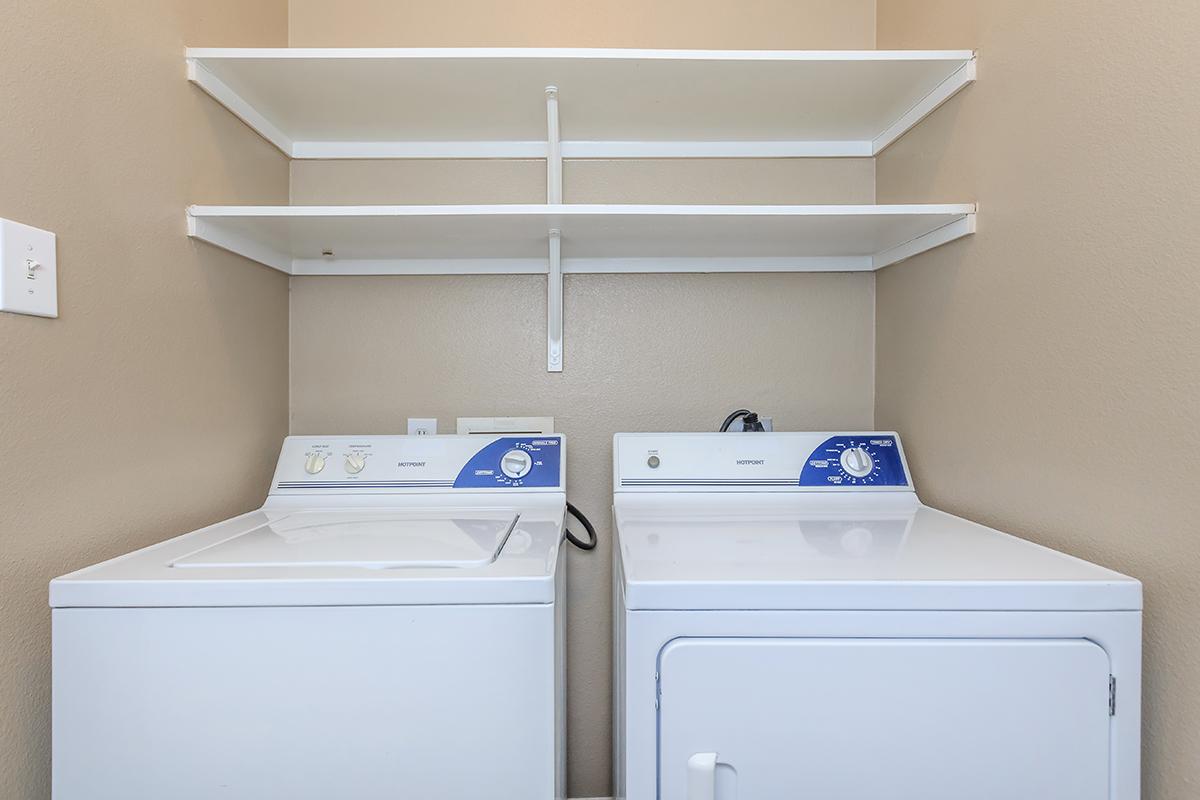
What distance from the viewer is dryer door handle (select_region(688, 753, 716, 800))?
0.86m

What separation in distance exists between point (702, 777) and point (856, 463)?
94cm

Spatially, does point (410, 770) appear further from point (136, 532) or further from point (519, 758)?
point (136, 532)

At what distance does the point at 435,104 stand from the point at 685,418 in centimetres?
101

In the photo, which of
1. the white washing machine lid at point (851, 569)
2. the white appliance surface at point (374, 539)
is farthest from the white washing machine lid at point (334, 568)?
the white washing machine lid at point (851, 569)

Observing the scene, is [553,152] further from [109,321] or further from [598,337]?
[109,321]

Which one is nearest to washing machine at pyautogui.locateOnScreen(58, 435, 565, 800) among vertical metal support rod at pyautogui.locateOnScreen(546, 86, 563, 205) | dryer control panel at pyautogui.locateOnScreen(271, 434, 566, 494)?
dryer control panel at pyautogui.locateOnScreen(271, 434, 566, 494)

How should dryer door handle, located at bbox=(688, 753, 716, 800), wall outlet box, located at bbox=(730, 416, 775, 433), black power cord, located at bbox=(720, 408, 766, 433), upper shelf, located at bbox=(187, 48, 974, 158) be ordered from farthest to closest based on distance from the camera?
wall outlet box, located at bbox=(730, 416, 775, 433), black power cord, located at bbox=(720, 408, 766, 433), upper shelf, located at bbox=(187, 48, 974, 158), dryer door handle, located at bbox=(688, 753, 716, 800)

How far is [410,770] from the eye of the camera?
2.93ft

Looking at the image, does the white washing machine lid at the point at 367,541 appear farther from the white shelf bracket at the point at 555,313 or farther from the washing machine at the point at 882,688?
the white shelf bracket at the point at 555,313

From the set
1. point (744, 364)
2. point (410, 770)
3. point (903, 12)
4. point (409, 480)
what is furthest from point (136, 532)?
point (903, 12)

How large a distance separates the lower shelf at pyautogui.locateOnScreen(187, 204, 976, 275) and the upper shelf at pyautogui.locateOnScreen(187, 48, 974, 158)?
272mm

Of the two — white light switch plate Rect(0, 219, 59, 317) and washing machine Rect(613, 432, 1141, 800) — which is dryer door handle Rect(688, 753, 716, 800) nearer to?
washing machine Rect(613, 432, 1141, 800)

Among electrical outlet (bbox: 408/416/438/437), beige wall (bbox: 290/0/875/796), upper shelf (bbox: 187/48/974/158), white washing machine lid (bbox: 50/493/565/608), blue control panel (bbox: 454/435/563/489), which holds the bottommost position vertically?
white washing machine lid (bbox: 50/493/565/608)

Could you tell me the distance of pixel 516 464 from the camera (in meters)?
1.60
